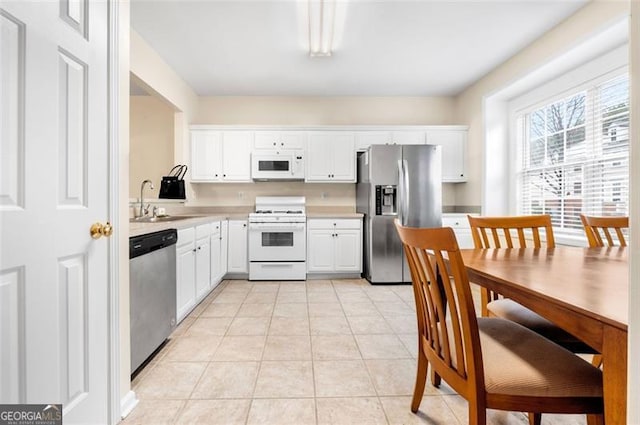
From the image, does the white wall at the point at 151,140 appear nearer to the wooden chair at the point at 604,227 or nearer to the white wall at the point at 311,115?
the white wall at the point at 311,115

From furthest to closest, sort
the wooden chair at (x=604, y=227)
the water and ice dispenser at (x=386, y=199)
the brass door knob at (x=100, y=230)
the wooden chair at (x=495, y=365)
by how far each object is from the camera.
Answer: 1. the water and ice dispenser at (x=386, y=199)
2. the wooden chair at (x=604, y=227)
3. the brass door knob at (x=100, y=230)
4. the wooden chair at (x=495, y=365)

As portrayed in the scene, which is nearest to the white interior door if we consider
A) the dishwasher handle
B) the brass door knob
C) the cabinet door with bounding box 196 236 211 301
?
the brass door knob

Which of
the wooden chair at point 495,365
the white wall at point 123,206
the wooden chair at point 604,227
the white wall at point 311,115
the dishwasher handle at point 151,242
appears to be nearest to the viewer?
the wooden chair at point 495,365

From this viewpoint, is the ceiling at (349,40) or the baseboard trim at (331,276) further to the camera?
the baseboard trim at (331,276)

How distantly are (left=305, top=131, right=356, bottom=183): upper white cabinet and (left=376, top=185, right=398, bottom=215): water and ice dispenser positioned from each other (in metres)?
0.63

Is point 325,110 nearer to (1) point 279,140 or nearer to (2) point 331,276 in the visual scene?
(1) point 279,140

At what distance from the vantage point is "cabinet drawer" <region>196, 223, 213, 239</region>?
9.45 ft

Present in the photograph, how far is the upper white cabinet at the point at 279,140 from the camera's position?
4230mm

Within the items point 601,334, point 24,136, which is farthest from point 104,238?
point 601,334

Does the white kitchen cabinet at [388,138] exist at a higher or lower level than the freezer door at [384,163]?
higher

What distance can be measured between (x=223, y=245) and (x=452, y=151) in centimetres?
351

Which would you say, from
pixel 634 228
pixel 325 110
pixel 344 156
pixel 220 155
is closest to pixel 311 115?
pixel 325 110

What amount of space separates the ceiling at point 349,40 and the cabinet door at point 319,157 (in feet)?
2.40

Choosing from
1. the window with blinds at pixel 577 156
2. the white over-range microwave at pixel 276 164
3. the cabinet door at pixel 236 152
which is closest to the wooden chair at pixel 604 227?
the window with blinds at pixel 577 156
